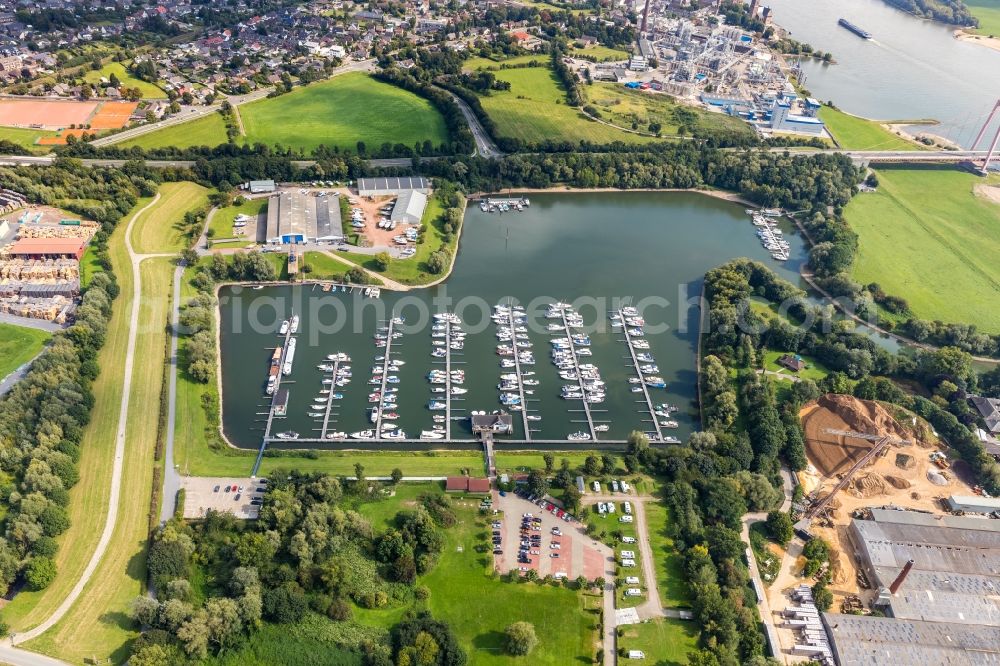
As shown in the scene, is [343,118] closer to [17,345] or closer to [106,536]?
[17,345]

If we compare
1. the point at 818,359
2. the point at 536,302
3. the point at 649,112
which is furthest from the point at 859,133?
the point at 536,302

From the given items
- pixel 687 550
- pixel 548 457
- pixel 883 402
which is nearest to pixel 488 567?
pixel 548 457

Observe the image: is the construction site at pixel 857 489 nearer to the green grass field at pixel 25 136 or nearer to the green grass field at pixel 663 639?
the green grass field at pixel 663 639

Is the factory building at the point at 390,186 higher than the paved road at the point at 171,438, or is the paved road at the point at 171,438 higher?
the factory building at the point at 390,186

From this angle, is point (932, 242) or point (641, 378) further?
point (932, 242)

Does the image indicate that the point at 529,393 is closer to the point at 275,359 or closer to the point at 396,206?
the point at 275,359

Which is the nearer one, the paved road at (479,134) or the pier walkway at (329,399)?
the pier walkway at (329,399)

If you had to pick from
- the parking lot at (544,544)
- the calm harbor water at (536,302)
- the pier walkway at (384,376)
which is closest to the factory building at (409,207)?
the calm harbor water at (536,302)
